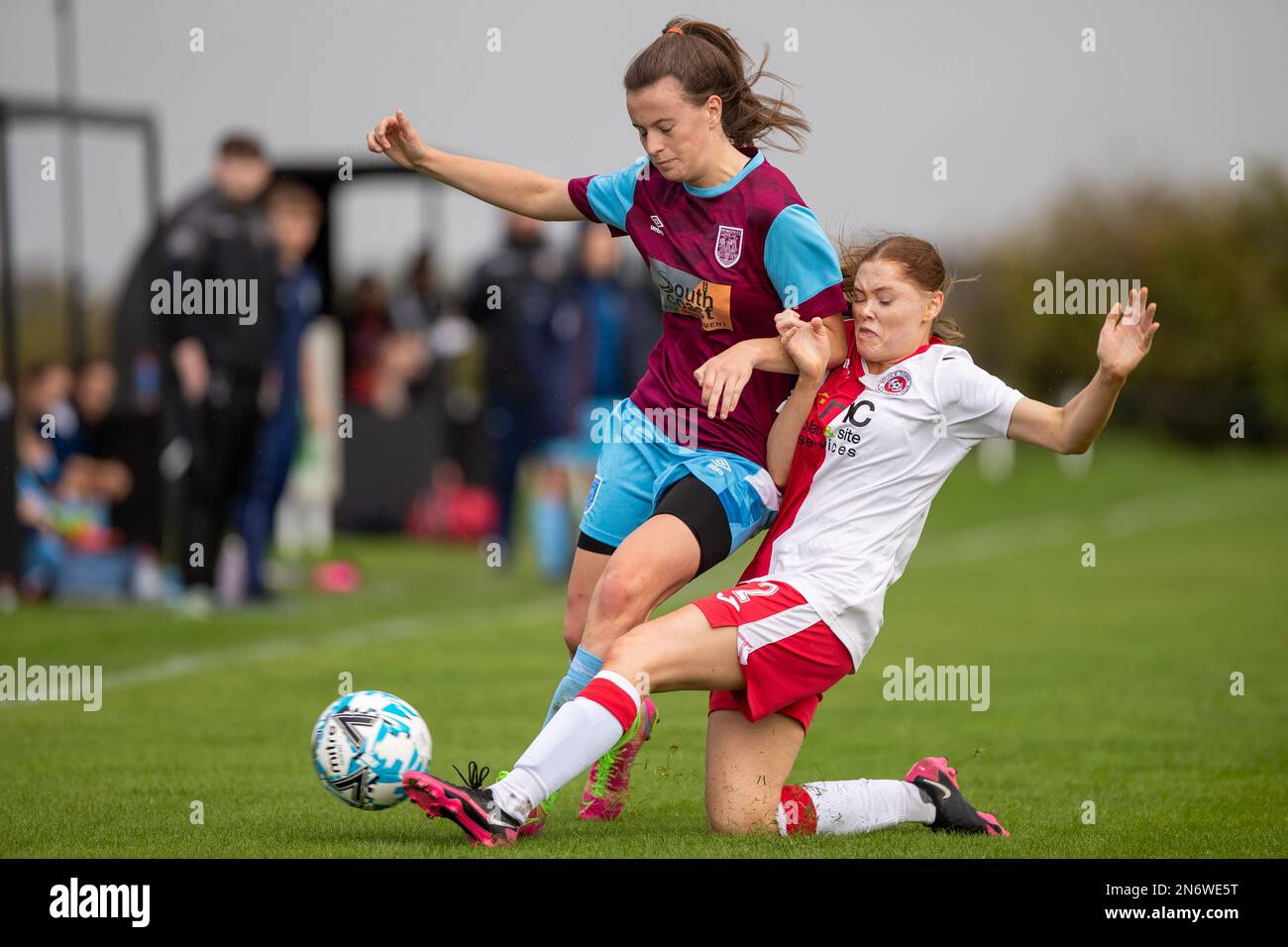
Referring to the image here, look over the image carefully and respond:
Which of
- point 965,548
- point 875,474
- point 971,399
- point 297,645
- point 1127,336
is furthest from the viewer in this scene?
point 965,548

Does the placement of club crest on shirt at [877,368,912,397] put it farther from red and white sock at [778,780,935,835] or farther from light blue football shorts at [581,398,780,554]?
red and white sock at [778,780,935,835]

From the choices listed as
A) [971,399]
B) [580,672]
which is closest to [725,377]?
[971,399]

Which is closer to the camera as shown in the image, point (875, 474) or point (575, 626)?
point (875, 474)

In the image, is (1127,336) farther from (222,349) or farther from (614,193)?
(222,349)

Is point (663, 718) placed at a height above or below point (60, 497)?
below

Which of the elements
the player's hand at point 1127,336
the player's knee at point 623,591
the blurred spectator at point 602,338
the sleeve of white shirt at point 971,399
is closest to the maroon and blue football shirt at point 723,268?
the sleeve of white shirt at point 971,399

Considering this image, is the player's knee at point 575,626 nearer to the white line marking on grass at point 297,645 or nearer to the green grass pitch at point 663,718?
the green grass pitch at point 663,718

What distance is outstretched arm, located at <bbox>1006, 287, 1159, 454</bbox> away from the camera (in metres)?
5.04

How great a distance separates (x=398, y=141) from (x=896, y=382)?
1.97 meters

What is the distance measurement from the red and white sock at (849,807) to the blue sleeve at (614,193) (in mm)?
2040

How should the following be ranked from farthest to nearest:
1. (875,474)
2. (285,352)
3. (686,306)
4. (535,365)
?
1. (535,365)
2. (285,352)
3. (686,306)
4. (875,474)

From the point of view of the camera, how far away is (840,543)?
5406 mm

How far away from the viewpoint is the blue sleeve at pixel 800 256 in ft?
17.5
